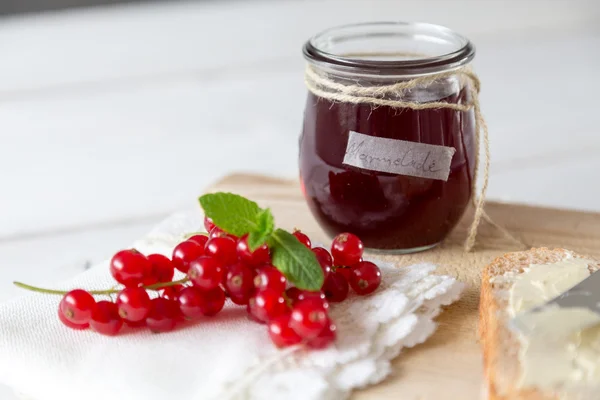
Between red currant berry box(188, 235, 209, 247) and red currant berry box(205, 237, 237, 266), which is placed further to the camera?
red currant berry box(188, 235, 209, 247)

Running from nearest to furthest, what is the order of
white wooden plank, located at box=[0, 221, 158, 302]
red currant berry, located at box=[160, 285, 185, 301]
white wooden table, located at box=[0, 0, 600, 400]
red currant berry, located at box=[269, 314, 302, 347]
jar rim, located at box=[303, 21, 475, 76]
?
red currant berry, located at box=[269, 314, 302, 347], red currant berry, located at box=[160, 285, 185, 301], jar rim, located at box=[303, 21, 475, 76], white wooden plank, located at box=[0, 221, 158, 302], white wooden table, located at box=[0, 0, 600, 400]

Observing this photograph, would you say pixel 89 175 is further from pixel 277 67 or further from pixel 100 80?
pixel 277 67

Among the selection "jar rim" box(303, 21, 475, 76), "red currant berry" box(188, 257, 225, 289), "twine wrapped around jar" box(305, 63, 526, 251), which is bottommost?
"red currant berry" box(188, 257, 225, 289)

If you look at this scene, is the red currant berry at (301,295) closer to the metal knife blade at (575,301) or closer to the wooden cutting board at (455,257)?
the wooden cutting board at (455,257)

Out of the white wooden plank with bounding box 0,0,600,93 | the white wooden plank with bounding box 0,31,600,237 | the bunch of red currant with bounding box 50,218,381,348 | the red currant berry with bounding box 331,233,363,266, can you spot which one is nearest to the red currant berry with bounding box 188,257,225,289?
the bunch of red currant with bounding box 50,218,381,348

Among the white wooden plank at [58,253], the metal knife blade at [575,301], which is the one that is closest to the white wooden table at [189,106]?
the white wooden plank at [58,253]

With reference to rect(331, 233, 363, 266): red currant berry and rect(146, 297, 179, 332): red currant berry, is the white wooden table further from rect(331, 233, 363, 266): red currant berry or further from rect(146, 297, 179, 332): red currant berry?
rect(331, 233, 363, 266): red currant berry

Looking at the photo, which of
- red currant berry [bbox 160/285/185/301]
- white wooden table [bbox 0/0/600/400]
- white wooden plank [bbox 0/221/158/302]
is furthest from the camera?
white wooden table [bbox 0/0/600/400]
